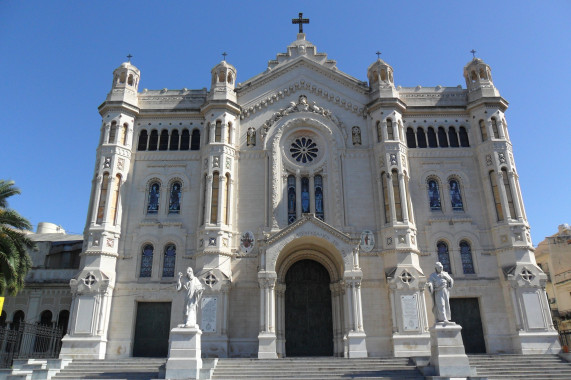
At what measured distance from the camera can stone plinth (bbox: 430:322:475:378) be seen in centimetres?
1692

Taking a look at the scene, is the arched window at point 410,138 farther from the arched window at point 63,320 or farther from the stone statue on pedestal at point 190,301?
the arched window at point 63,320

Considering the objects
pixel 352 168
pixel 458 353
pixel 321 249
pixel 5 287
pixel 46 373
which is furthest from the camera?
pixel 352 168

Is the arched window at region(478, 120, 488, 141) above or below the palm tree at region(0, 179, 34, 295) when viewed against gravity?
above

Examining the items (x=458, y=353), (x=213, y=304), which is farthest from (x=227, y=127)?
(x=458, y=353)

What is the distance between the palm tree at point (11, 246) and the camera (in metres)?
23.0

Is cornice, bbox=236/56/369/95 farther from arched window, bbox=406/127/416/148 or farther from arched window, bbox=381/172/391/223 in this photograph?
arched window, bbox=381/172/391/223

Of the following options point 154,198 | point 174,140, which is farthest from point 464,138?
point 154,198

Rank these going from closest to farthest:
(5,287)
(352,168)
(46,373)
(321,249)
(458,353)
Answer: (458,353), (46,373), (5,287), (321,249), (352,168)

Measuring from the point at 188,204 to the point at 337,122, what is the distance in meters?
11.2

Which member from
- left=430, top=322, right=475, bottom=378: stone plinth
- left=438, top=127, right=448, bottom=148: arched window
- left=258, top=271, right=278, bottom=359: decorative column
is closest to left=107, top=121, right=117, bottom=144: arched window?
left=258, top=271, right=278, bottom=359: decorative column

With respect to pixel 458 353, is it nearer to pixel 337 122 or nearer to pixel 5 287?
pixel 337 122

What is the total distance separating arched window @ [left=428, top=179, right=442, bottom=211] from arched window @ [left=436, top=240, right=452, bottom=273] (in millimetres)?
2289

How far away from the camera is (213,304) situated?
24047 mm

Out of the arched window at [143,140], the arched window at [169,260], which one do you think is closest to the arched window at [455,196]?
the arched window at [169,260]
